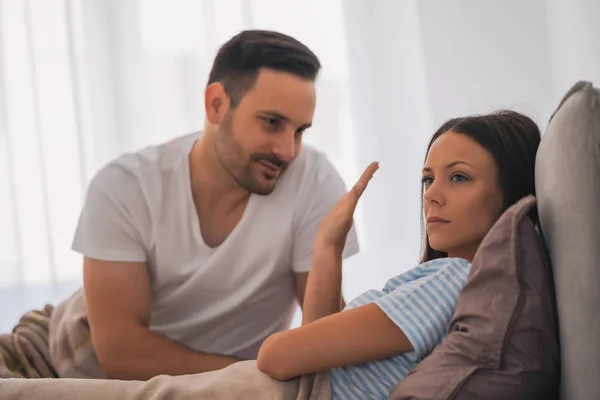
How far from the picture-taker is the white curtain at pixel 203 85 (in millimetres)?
2533

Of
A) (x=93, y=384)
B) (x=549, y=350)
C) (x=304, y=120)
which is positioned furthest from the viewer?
(x=304, y=120)

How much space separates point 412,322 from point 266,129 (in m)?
0.86

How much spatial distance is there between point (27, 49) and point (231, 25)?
29.5 inches

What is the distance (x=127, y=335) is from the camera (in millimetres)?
1630

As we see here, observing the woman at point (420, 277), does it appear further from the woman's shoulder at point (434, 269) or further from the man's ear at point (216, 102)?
the man's ear at point (216, 102)

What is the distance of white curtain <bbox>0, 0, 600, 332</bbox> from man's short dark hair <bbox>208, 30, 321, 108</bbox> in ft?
2.85

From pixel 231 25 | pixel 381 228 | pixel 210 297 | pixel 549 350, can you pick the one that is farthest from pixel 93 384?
pixel 231 25

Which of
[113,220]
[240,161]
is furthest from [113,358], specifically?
[240,161]

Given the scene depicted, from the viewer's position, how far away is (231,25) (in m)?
2.72

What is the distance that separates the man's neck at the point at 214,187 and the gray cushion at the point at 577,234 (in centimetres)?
100

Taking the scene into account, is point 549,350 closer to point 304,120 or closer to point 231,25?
point 304,120

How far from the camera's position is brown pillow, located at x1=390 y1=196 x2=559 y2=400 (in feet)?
2.77

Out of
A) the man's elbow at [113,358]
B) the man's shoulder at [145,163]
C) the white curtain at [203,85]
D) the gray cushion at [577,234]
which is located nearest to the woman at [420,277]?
the gray cushion at [577,234]

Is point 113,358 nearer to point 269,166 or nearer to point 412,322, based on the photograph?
point 269,166
